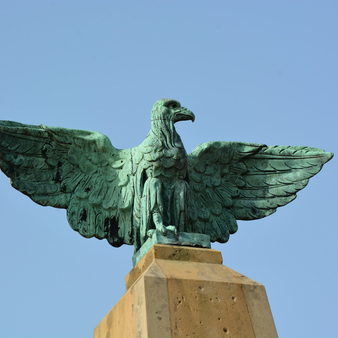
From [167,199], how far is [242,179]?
157 cm

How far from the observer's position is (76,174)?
7.92 m

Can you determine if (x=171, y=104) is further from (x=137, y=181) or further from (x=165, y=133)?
(x=137, y=181)

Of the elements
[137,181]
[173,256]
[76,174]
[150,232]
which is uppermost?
[76,174]

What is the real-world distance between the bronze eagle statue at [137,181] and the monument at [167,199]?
0.04 ft

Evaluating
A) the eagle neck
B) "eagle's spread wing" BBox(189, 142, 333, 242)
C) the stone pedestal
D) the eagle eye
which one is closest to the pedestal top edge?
the stone pedestal

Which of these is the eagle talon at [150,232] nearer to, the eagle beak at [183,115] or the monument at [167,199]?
the monument at [167,199]

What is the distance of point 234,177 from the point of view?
28.2 ft

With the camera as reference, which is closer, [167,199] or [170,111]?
[167,199]

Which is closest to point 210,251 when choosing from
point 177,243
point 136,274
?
point 177,243

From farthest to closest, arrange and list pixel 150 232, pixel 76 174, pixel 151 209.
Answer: pixel 76 174
pixel 151 209
pixel 150 232

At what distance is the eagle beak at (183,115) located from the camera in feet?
26.3

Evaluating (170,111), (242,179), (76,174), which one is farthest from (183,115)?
(76,174)

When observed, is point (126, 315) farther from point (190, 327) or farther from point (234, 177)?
point (234, 177)

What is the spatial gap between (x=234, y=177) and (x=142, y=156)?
63.7 inches
